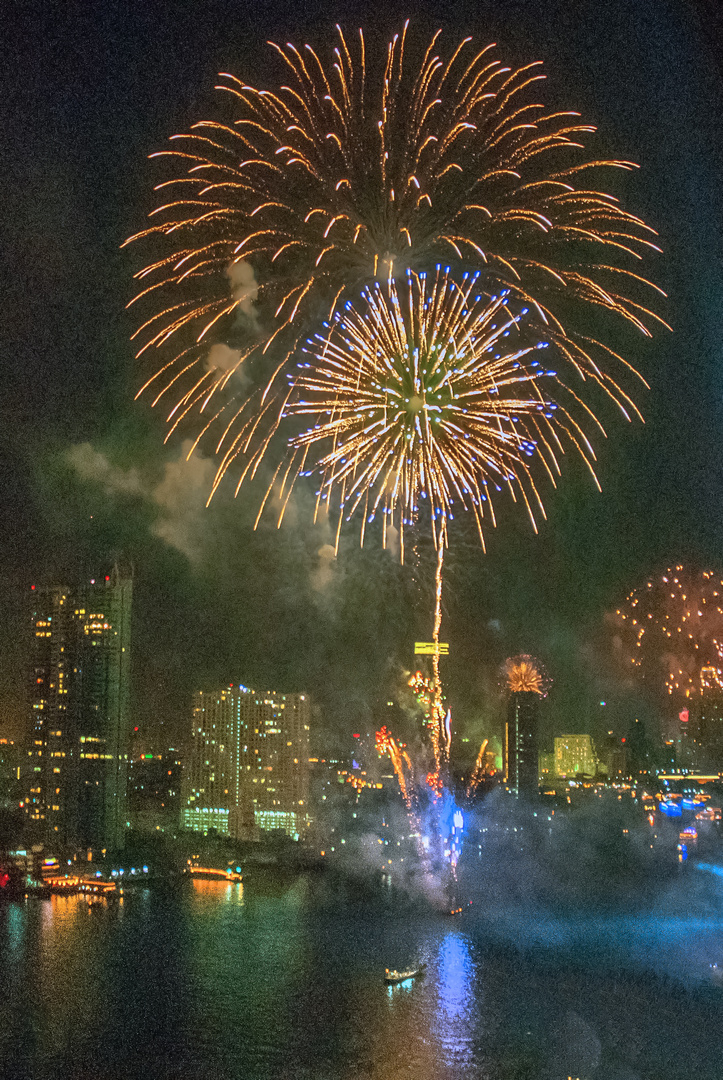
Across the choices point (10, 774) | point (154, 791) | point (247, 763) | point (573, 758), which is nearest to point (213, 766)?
point (247, 763)

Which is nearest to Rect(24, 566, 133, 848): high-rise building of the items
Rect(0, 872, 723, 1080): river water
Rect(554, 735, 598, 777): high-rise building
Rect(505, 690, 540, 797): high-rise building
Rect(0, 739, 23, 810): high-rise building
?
Rect(0, 739, 23, 810): high-rise building

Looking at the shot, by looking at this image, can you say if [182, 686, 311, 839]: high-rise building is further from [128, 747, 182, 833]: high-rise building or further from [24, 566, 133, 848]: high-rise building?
[24, 566, 133, 848]: high-rise building

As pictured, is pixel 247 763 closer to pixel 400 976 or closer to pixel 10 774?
pixel 10 774

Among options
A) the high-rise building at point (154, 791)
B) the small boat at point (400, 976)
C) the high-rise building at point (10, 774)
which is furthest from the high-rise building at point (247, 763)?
the small boat at point (400, 976)

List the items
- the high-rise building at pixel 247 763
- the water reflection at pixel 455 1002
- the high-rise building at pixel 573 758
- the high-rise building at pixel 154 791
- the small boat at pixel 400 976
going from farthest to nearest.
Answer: the high-rise building at pixel 573 758, the high-rise building at pixel 247 763, the high-rise building at pixel 154 791, the small boat at pixel 400 976, the water reflection at pixel 455 1002

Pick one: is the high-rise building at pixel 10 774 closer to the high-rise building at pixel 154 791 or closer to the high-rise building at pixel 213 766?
the high-rise building at pixel 154 791
